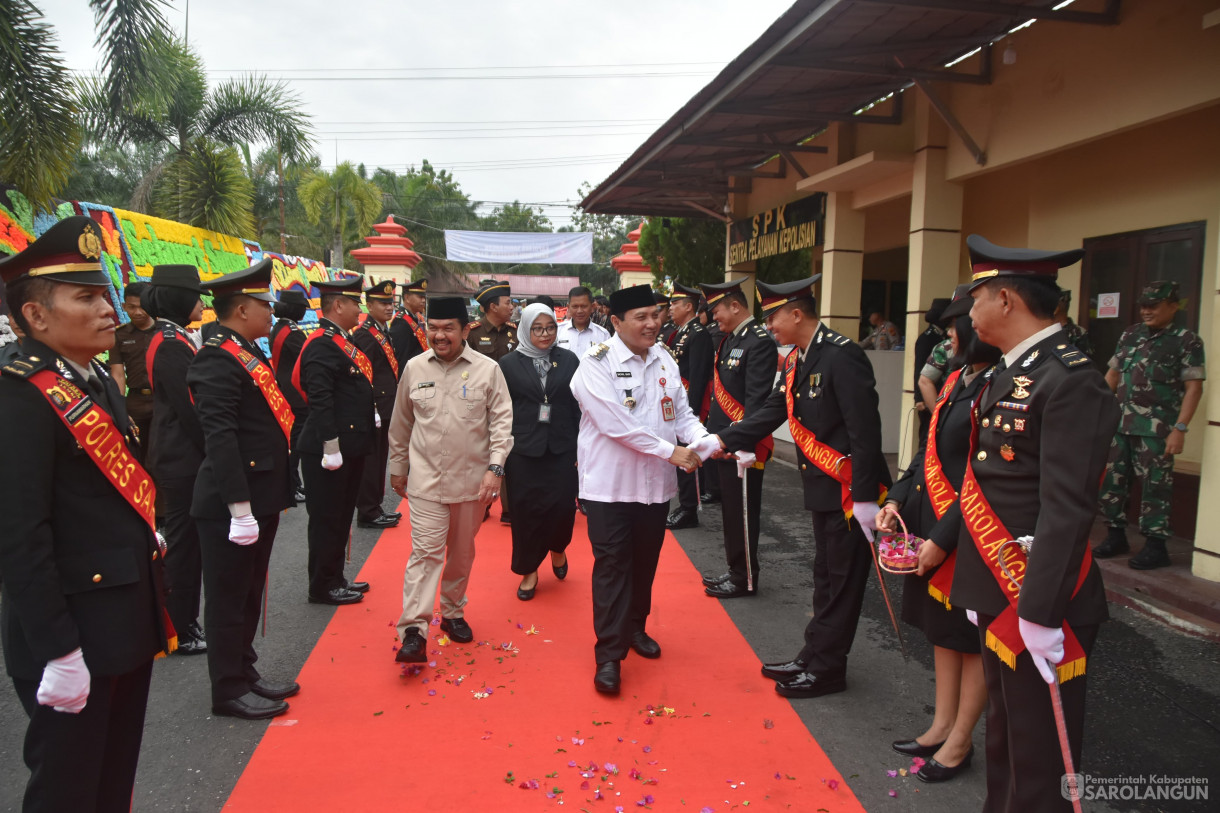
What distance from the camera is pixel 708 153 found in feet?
33.9

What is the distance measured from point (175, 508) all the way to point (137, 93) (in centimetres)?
636

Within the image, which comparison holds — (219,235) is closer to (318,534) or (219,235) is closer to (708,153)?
(708,153)

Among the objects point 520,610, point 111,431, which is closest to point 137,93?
point 520,610

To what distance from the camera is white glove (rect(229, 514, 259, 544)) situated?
3.26m

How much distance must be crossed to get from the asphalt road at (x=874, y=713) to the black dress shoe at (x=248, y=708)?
0.05 metres

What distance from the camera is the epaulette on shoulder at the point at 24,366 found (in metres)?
1.92

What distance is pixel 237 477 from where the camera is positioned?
10.7ft

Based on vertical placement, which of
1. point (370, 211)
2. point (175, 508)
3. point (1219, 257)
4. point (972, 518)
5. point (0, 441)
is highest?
point (370, 211)

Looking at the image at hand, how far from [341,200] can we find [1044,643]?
23543mm

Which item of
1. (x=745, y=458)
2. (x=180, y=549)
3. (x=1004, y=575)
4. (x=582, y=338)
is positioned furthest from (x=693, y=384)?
(x=1004, y=575)

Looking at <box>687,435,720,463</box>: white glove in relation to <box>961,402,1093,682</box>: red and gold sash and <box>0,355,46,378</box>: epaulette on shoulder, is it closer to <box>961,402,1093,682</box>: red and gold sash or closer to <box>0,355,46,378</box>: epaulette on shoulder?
<box>961,402,1093,682</box>: red and gold sash

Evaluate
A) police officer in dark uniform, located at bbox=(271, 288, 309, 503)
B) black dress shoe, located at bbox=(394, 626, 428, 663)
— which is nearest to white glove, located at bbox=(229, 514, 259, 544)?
black dress shoe, located at bbox=(394, 626, 428, 663)

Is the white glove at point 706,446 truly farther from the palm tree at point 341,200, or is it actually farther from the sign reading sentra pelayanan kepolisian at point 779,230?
the palm tree at point 341,200

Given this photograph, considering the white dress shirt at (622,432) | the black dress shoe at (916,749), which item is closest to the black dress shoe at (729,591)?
the white dress shirt at (622,432)
